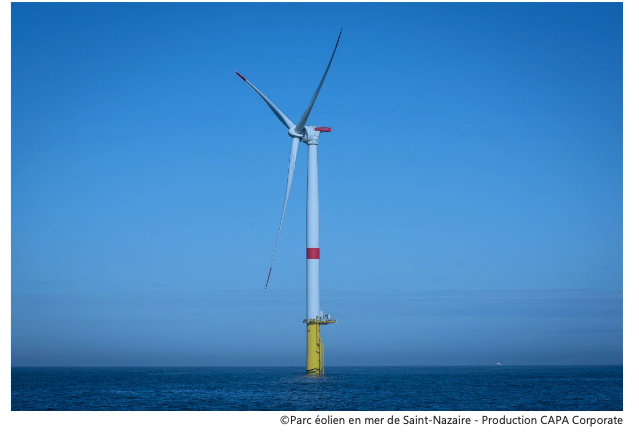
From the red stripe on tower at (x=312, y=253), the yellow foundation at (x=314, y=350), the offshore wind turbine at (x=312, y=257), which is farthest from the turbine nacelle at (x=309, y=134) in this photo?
the yellow foundation at (x=314, y=350)

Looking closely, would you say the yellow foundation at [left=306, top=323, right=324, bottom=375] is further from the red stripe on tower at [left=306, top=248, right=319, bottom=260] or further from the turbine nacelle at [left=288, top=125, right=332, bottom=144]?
the turbine nacelle at [left=288, top=125, right=332, bottom=144]

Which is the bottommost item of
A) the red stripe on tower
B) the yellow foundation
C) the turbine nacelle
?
the yellow foundation

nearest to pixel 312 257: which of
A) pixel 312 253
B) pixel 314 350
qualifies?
pixel 312 253

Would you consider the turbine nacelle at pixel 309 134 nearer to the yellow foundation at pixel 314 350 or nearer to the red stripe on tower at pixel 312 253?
the red stripe on tower at pixel 312 253

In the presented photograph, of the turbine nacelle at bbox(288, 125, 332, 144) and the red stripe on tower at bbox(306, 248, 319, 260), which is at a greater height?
the turbine nacelle at bbox(288, 125, 332, 144)

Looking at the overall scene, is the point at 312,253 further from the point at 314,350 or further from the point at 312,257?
the point at 314,350

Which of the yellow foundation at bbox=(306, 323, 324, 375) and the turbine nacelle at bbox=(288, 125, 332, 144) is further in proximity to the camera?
the turbine nacelle at bbox=(288, 125, 332, 144)

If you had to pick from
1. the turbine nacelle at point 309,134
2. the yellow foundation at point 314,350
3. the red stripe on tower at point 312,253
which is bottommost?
the yellow foundation at point 314,350

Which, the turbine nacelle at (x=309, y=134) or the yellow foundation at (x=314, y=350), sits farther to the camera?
the turbine nacelle at (x=309, y=134)

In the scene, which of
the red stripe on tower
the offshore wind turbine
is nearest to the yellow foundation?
the offshore wind turbine

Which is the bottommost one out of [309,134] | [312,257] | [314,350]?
[314,350]

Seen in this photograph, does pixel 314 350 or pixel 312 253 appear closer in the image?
pixel 312 253
